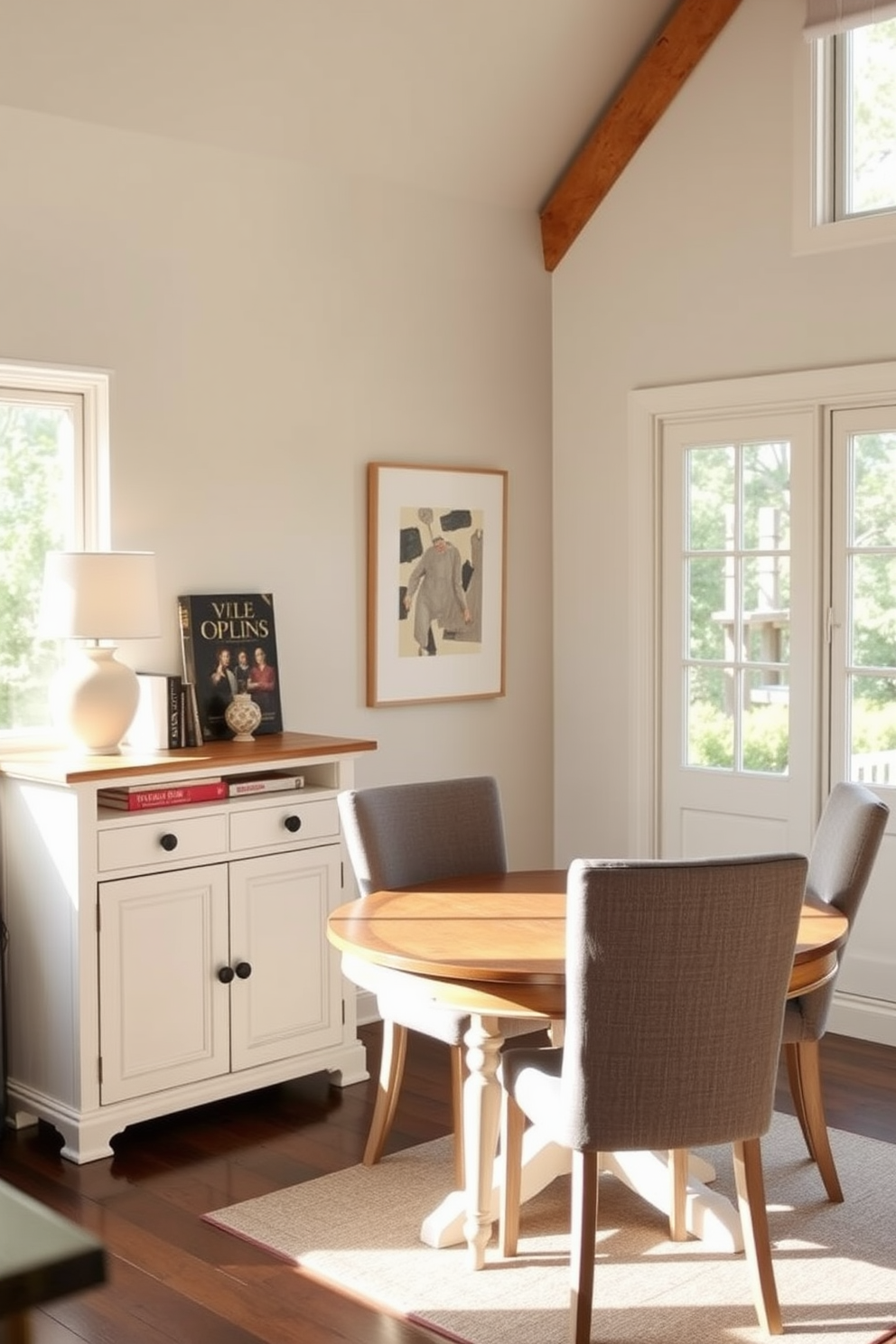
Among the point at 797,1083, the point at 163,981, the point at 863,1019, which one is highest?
the point at 163,981

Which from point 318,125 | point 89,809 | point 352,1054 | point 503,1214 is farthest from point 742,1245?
point 318,125

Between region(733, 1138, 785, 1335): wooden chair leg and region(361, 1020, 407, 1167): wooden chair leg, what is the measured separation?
104cm

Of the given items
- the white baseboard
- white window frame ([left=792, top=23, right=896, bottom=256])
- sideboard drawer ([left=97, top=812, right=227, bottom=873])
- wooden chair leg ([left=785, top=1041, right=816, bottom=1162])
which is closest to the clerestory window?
white window frame ([left=792, top=23, right=896, bottom=256])

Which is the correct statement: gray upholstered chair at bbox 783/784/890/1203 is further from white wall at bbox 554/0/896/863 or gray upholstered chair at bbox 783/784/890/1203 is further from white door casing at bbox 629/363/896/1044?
white wall at bbox 554/0/896/863

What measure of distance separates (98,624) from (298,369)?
1227 millimetres

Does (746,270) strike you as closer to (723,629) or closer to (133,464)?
(723,629)

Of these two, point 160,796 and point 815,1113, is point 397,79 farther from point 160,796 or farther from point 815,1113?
point 815,1113

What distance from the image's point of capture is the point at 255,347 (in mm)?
4594

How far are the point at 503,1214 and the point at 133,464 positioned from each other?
2.25 metres

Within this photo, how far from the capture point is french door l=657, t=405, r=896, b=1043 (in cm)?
472

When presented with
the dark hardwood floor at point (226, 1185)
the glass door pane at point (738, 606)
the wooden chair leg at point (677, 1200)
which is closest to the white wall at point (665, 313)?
the glass door pane at point (738, 606)

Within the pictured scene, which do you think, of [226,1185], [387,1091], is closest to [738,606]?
[387,1091]

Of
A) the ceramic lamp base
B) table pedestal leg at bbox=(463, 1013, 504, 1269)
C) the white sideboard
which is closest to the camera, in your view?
table pedestal leg at bbox=(463, 1013, 504, 1269)

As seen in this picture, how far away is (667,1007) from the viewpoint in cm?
270
